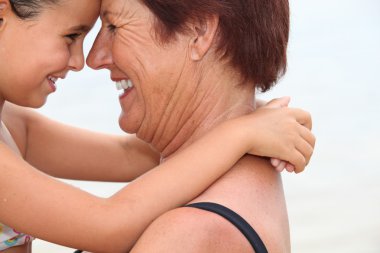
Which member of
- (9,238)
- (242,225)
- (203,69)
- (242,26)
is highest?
(242,26)

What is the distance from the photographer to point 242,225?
1815 mm

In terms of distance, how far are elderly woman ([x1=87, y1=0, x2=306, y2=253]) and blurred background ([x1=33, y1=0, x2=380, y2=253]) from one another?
253cm

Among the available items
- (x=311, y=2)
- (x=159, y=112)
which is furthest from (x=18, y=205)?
(x=311, y=2)

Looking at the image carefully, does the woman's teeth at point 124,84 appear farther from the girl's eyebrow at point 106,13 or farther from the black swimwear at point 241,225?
the black swimwear at point 241,225

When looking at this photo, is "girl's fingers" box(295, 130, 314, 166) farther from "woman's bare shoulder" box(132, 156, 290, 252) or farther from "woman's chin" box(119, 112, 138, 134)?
"woman's chin" box(119, 112, 138, 134)

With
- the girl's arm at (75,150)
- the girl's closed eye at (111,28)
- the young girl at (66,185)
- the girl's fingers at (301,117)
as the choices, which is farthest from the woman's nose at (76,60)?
the girl's fingers at (301,117)

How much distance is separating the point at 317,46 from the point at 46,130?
3978mm

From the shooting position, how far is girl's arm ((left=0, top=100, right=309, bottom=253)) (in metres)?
1.94

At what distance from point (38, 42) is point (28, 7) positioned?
0.29ft

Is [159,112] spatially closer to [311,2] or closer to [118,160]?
[118,160]

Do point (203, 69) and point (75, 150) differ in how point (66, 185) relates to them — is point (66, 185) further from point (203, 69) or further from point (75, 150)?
point (75, 150)

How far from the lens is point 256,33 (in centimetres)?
205

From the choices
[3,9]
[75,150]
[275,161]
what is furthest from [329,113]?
[3,9]

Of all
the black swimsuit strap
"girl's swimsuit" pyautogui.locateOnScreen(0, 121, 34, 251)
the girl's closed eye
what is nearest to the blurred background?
"girl's swimsuit" pyautogui.locateOnScreen(0, 121, 34, 251)
